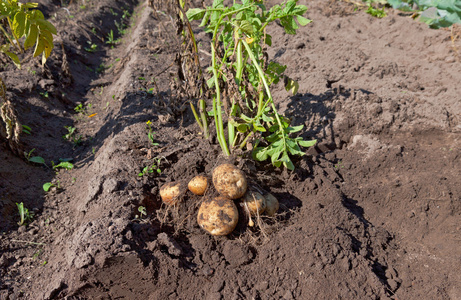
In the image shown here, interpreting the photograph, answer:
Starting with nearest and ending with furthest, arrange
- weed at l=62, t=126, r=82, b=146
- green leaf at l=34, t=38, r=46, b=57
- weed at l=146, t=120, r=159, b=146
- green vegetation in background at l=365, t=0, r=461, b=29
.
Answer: green leaf at l=34, t=38, r=46, b=57
weed at l=146, t=120, r=159, b=146
weed at l=62, t=126, r=82, b=146
green vegetation in background at l=365, t=0, r=461, b=29

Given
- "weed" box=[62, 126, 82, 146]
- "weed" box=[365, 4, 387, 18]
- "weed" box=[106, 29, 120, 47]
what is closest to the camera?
"weed" box=[62, 126, 82, 146]

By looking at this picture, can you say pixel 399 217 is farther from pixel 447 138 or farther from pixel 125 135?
pixel 125 135

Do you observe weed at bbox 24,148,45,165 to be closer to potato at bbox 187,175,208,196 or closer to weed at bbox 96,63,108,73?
potato at bbox 187,175,208,196

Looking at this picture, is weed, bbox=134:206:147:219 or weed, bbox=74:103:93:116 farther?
weed, bbox=74:103:93:116

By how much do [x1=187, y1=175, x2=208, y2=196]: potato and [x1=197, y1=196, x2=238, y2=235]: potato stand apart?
0.40ft

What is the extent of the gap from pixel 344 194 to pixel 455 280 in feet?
2.71

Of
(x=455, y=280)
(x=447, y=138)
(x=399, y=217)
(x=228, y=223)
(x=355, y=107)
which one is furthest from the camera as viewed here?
(x=355, y=107)

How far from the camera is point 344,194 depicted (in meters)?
2.38

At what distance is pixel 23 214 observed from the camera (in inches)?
90.0

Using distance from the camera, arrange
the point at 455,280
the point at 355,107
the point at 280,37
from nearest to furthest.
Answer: the point at 455,280, the point at 355,107, the point at 280,37

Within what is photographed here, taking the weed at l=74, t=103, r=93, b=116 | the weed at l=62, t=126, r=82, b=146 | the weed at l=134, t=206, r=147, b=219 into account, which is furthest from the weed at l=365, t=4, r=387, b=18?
the weed at l=134, t=206, r=147, b=219

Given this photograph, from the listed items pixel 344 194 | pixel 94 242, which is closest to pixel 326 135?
pixel 344 194

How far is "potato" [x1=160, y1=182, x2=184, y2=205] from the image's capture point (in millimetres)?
2119

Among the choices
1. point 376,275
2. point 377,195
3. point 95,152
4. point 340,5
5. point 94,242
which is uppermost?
point 94,242
